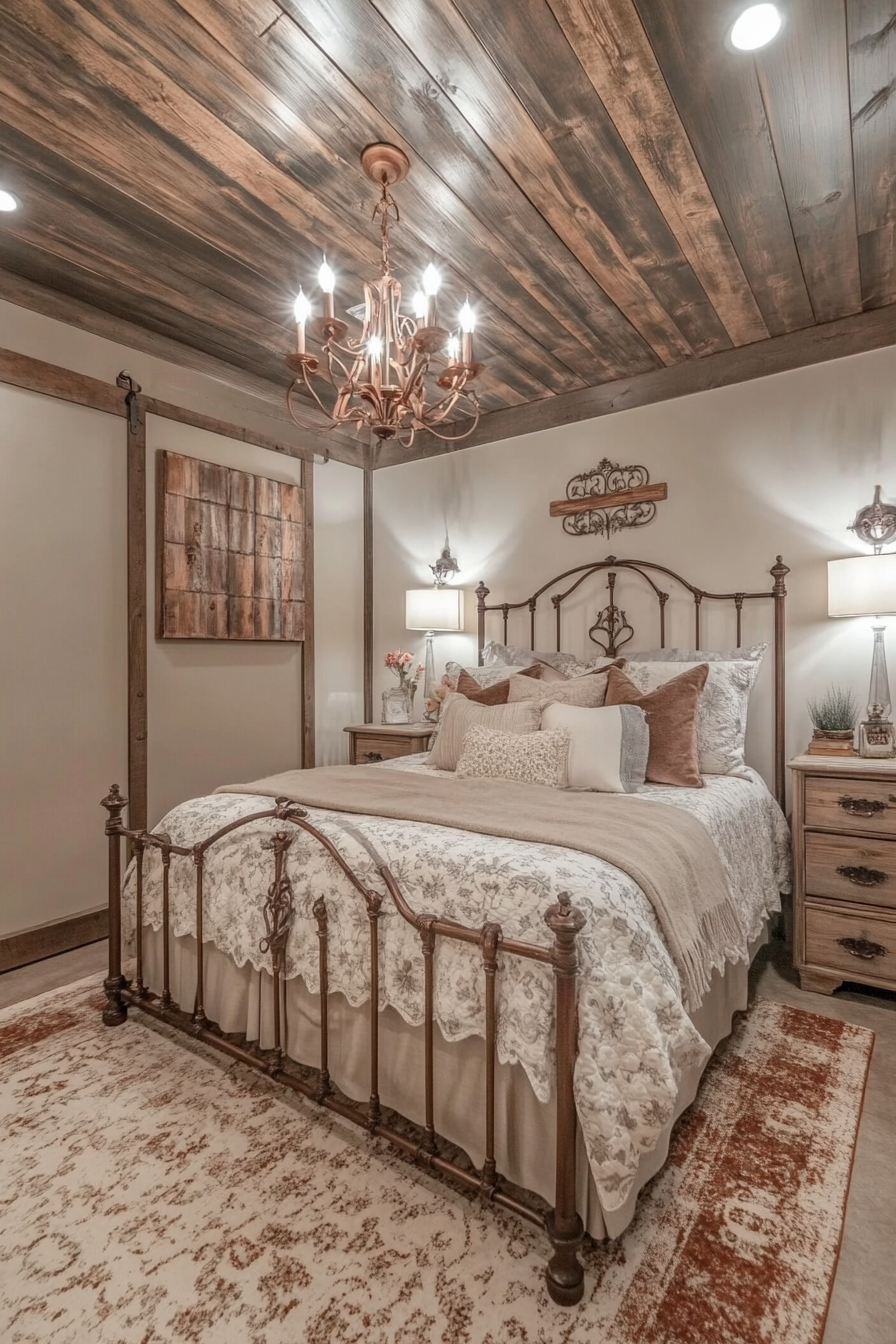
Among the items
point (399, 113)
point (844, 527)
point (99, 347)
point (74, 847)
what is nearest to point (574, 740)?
point (844, 527)

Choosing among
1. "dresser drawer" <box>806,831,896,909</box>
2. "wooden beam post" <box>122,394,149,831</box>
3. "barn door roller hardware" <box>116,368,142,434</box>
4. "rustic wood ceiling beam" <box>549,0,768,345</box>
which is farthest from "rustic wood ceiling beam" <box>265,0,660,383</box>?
"dresser drawer" <box>806,831,896,909</box>

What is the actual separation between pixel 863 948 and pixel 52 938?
3.25 metres

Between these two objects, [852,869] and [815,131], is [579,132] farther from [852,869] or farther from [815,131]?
[852,869]

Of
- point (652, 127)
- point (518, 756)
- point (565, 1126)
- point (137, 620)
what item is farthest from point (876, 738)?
point (137, 620)

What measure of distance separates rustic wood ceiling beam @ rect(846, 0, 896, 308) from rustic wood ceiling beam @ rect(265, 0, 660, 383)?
3.06 feet

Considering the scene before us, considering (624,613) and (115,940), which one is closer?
(115,940)

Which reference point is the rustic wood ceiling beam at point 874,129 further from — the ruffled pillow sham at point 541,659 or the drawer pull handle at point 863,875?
the drawer pull handle at point 863,875

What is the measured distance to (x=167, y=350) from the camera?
3.38 m

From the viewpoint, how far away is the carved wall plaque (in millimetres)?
3574

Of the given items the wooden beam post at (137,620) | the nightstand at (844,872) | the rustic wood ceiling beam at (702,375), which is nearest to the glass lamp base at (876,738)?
the nightstand at (844,872)

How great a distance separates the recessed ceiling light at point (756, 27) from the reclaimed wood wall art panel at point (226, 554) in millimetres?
2758

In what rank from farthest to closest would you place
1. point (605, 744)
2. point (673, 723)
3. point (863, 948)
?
1. point (673, 723)
2. point (863, 948)
3. point (605, 744)

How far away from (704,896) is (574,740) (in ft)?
2.30

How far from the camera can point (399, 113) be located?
1.93 metres
